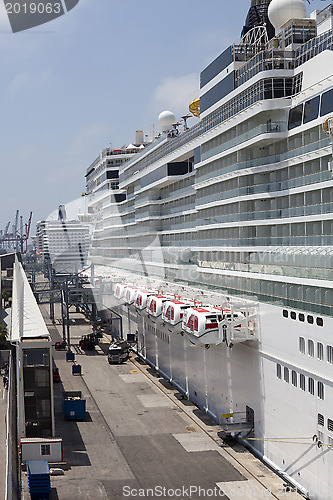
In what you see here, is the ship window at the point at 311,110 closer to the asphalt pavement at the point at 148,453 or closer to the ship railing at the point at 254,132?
the ship railing at the point at 254,132

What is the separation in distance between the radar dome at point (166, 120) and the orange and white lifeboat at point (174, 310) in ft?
81.9

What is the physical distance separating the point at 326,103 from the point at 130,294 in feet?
90.3

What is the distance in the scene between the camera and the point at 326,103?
2500cm

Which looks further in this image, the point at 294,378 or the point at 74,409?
the point at 74,409

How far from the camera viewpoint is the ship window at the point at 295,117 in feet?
89.7

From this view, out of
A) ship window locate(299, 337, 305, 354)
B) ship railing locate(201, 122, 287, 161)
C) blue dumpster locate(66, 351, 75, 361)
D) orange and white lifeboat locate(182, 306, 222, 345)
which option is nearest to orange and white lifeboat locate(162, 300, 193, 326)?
orange and white lifeboat locate(182, 306, 222, 345)

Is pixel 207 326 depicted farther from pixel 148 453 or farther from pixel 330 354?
pixel 330 354

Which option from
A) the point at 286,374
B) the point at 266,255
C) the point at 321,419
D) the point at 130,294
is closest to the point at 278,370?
the point at 286,374

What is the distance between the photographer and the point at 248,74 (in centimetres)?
3075

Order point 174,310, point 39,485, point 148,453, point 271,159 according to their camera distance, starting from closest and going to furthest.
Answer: point 39,485 → point 271,159 → point 148,453 → point 174,310

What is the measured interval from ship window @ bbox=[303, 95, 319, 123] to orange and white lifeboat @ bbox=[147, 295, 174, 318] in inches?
671

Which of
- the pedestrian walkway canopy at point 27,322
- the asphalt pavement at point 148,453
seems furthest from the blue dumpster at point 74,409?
the pedestrian walkway canopy at point 27,322

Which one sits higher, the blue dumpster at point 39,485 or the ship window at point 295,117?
the ship window at point 295,117

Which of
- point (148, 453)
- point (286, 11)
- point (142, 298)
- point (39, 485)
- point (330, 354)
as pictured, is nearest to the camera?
point (330, 354)
